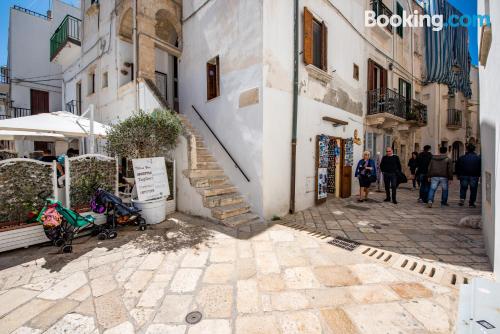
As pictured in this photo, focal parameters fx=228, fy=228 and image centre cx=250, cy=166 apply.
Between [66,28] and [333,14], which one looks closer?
[333,14]

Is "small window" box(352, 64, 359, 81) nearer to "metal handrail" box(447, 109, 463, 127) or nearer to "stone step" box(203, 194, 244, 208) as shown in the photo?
"stone step" box(203, 194, 244, 208)

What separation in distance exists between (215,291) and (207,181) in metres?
3.65

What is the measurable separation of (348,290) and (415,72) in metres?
16.1

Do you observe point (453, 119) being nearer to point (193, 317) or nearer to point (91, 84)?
point (193, 317)

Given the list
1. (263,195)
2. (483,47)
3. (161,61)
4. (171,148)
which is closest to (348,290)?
(263,195)

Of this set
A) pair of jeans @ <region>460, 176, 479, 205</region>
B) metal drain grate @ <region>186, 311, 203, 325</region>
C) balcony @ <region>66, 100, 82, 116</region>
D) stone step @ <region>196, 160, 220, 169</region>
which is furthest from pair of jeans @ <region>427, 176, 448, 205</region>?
balcony @ <region>66, 100, 82, 116</region>

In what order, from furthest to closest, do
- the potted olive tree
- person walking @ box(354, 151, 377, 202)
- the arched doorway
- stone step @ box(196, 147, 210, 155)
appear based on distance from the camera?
the arched doorway, person walking @ box(354, 151, 377, 202), stone step @ box(196, 147, 210, 155), the potted olive tree

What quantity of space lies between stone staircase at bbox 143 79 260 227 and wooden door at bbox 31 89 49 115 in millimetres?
13982

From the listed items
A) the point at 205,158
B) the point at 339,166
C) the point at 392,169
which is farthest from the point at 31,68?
the point at 392,169

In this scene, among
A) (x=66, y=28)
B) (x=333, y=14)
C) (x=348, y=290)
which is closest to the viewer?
(x=348, y=290)

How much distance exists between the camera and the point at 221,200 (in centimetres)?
580

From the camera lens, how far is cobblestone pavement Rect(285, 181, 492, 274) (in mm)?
3758

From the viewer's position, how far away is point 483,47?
133 inches

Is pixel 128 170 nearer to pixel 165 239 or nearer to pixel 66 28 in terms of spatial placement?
pixel 165 239
